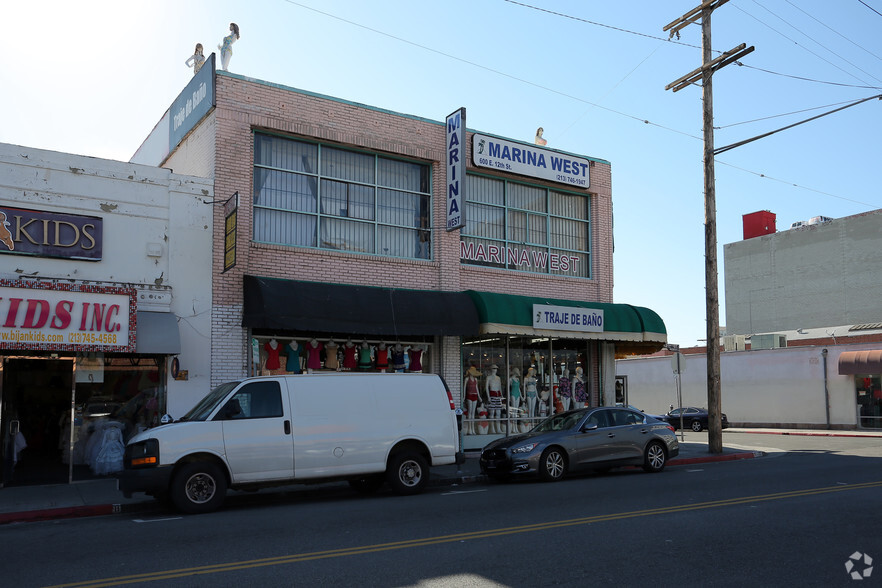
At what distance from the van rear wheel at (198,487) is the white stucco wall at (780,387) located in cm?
3077

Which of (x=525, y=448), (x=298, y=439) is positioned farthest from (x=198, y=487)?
(x=525, y=448)

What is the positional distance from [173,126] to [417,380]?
1023 centimetres

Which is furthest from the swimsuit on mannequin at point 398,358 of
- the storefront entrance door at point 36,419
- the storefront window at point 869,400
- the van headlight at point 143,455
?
the storefront window at point 869,400

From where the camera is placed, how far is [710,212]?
787 inches

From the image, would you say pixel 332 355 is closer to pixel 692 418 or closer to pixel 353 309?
pixel 353 309

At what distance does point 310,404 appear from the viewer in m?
11.8

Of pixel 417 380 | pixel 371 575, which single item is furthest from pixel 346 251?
pixel 371 575

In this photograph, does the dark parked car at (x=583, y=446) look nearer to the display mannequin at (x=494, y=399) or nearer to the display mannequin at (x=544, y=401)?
the display mannequin at (x=494, y=399)

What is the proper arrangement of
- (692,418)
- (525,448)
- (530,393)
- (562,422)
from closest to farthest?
(525,448) → (562,422) → (530,393) → (692,418)

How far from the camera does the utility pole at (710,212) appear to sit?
64.8 ft

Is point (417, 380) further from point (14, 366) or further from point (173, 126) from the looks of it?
point (173, 126)

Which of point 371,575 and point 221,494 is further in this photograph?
point 221,494

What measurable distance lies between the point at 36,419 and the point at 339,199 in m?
8.11

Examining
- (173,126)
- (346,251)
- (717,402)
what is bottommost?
(717,402)
